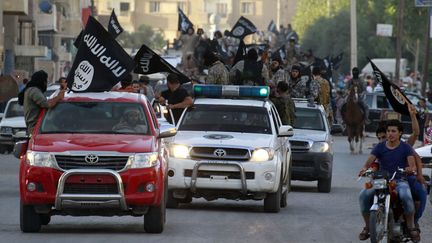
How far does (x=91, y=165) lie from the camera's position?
1670cm

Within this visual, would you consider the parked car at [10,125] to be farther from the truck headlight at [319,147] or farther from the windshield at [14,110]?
the truck headlight at [319,147]

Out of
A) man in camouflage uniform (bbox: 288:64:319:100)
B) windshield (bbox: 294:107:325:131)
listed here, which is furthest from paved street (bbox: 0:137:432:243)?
man in camouflage uniform (bbox: 288:64:319:100)

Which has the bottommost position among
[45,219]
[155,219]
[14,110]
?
[14,110]

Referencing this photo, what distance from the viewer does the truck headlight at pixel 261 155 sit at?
20625 millimetres

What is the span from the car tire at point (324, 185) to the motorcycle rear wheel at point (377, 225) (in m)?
11.6

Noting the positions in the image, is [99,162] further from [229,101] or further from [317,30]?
[317,30]

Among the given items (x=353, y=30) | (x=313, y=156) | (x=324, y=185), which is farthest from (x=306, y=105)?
(x=353, y=30)

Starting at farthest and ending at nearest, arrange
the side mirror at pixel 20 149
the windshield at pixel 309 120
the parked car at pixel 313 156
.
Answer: the windshield at pixel 309 120, the parked car at pixel 313 156, the side mirror at pixel 20 149

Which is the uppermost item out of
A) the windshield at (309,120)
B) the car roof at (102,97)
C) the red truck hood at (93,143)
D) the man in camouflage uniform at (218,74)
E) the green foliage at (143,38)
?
the car roof at (102,97)

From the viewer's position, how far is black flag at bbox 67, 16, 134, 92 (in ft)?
62.2

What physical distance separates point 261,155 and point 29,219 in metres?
4.56

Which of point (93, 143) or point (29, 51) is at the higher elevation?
point (93, 143)

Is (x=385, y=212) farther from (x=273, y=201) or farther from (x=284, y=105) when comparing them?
(x=284, y=105)

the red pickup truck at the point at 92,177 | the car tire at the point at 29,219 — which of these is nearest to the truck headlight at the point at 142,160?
the red pickup truck at the point at 92,177
